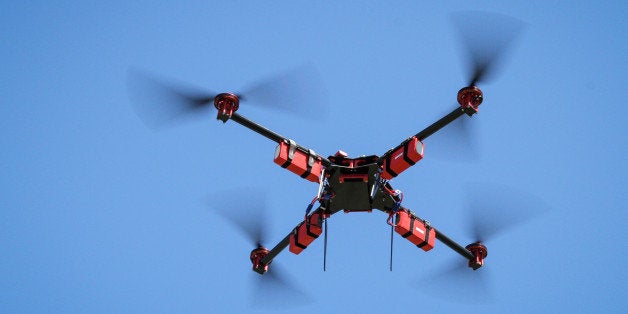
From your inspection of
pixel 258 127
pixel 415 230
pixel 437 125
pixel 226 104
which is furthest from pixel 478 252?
pixel 226 104

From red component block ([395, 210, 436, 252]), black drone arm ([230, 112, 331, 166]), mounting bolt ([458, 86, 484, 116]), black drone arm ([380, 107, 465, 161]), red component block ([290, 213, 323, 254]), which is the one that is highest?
mounting bolt ([458, 86, 484, 116])

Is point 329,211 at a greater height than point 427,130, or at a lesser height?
lesser

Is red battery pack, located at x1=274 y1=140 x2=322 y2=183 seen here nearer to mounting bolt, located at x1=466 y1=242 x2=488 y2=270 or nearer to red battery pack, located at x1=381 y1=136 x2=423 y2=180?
red battery pack, located at x1=381 y1=136 x2=423 y2=180

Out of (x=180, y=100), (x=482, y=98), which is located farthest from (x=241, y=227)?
(x=482, y=98)

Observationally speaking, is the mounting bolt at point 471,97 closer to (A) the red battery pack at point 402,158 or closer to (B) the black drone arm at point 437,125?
(B) the black drone arm at point 437,125

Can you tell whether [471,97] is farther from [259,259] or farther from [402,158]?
[259,259]

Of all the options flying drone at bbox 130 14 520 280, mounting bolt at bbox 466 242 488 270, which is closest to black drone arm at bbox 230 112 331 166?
flying drone at bbox 130 14 520 280

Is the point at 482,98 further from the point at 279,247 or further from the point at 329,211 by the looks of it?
the point at 279,247

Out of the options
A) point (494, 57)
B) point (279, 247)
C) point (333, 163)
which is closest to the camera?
point (494, 57)
